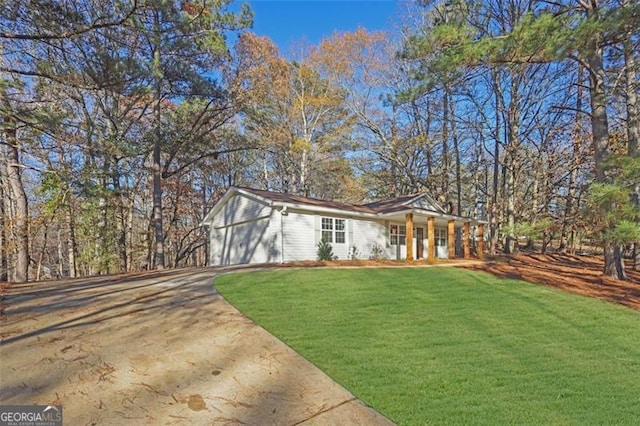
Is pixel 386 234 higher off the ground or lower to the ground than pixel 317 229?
lower

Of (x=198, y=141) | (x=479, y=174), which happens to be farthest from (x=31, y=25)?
(x=479, y=174)

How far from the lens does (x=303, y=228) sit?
45.6 feet

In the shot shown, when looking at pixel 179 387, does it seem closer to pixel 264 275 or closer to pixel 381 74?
pixel 264 275

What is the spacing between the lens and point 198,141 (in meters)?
17.2

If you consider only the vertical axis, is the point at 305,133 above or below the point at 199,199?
above

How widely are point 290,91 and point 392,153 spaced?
7.42m

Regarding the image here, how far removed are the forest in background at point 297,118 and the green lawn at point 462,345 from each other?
2172mm

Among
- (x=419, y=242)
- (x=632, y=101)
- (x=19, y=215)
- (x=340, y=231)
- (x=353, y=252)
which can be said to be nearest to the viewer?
(x=632, y=101)

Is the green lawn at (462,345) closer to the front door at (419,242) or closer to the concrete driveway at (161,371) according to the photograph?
the concrete driveway at (161,371)

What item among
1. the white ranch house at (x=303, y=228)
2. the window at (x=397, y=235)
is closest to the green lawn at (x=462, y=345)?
the white ranch house at (x=303, y=228)

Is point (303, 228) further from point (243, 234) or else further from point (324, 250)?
point (243, 234)

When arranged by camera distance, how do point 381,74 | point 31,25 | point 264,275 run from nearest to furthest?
1. point 31,25
2. point 264,275
3. point 381,74

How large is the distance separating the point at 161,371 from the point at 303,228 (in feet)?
34.1

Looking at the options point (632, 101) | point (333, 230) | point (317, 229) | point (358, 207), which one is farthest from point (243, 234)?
point (632, 101)
